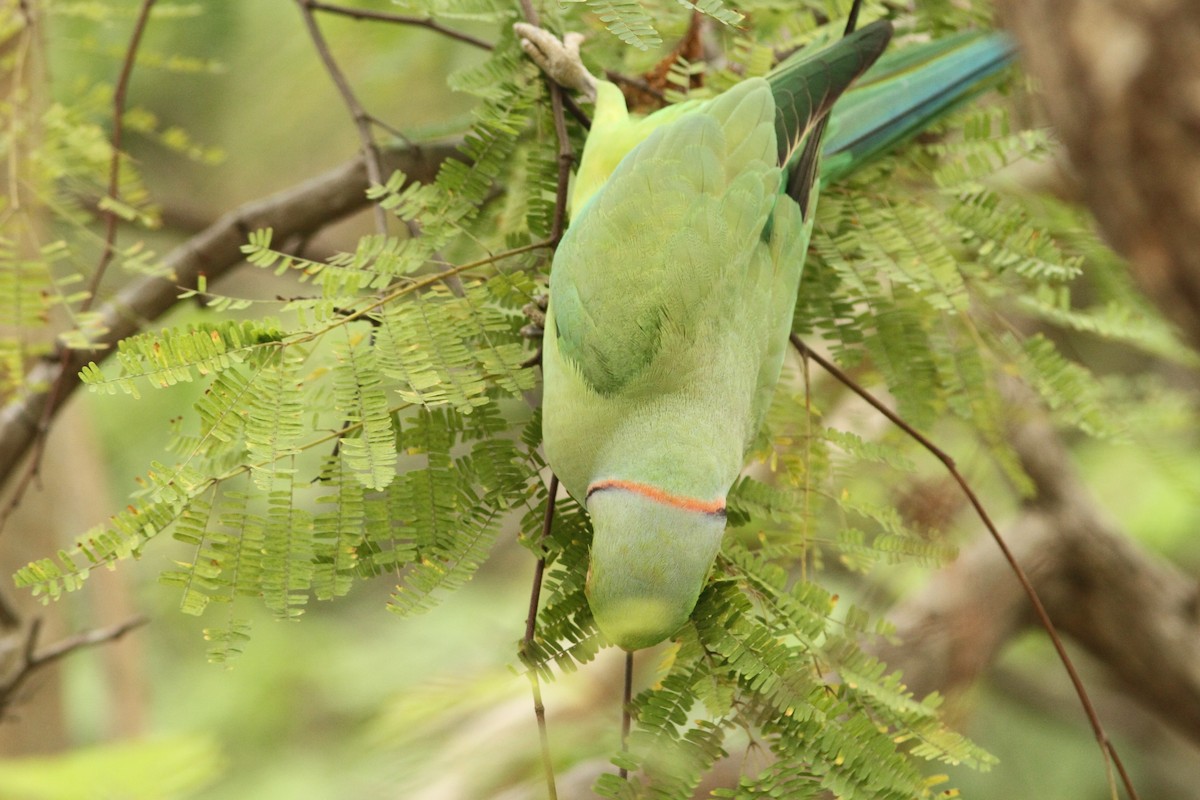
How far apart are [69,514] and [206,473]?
2.38 m

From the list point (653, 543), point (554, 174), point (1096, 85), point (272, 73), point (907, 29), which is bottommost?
point (272, 73)

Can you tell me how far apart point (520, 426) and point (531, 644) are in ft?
1.49

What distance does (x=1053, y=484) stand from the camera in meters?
4.36

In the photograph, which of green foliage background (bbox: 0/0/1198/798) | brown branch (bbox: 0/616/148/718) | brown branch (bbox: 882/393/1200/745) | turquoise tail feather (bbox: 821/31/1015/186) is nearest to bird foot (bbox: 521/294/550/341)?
green foliage background (bbox: 0/0/1198/798)

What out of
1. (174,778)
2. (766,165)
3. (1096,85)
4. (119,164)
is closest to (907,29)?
(766,165)

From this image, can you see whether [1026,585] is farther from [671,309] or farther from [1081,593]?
[1081,593]

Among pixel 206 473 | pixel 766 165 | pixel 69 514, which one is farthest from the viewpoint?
pixel 69 514

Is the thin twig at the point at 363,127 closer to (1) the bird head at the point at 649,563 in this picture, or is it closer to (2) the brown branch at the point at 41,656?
(1) the bird head at the point at 649,563

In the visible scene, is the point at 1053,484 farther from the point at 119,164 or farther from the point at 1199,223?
the point at 119,164

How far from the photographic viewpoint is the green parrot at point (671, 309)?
178cm

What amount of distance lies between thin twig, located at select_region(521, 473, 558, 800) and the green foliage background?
2cm

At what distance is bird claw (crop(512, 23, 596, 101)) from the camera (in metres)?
2.21

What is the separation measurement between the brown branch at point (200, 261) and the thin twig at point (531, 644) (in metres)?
1.12

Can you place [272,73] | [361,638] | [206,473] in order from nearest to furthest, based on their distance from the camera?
[206,473] < [272,73] < [361,638]
